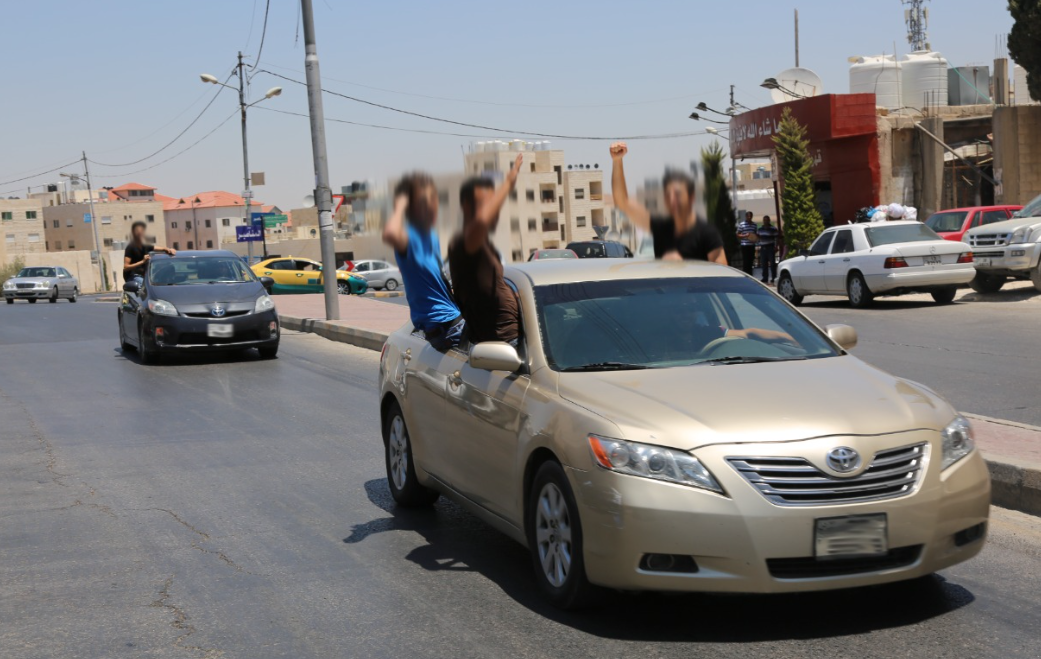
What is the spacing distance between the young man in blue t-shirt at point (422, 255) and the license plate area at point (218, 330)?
10.0 metres

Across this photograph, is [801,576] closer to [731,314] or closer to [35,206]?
[731,314]

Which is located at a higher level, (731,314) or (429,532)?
(731,314)

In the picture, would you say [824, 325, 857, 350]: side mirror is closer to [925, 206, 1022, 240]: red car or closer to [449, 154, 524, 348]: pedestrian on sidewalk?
[449, 154, 524, 348]: pedestrian on sidewalk

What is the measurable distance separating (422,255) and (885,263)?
54.7 ft

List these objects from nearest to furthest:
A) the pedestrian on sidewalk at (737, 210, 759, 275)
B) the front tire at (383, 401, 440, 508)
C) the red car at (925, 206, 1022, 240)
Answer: the front tire at (383, 401, 440, 508) < the red car at (925, 206, 1022, 240) < the pedestrian on sidewalk at (737, 210, 759, 275)

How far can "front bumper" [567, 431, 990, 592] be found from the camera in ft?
14.5

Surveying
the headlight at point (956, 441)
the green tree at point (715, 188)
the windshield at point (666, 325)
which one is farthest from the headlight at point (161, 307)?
the headlight at point (956, 441)

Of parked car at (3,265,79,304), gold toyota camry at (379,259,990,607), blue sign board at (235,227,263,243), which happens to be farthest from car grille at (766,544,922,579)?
blue sign board at (235,227,263,243)

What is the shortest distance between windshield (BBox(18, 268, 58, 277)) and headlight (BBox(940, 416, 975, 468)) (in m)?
48.7

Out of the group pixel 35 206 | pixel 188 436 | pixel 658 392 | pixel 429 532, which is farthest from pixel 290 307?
pixel 35 206

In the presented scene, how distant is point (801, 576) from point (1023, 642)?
0.86m

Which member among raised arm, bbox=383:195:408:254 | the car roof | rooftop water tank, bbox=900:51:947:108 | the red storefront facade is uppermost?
rooftop water tank, bbox=900:51:947:108

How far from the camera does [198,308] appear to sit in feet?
54.4

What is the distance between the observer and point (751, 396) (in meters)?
4.86
